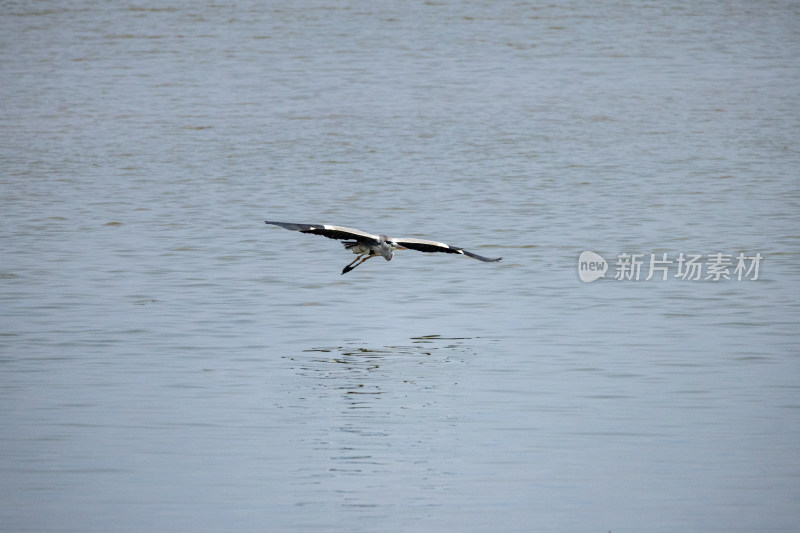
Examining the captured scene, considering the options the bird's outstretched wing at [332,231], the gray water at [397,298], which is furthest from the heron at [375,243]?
the gray water at [397,298]

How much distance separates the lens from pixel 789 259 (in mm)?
18734

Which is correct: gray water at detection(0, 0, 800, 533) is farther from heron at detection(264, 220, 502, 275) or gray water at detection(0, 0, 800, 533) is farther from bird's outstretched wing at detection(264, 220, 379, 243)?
bird's outstretched wing at detection(264, 220, 379, 243)

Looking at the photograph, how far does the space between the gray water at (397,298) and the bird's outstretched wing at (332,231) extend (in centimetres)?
106

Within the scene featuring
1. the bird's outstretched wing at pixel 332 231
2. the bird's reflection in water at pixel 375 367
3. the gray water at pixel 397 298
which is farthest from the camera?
the bird's outstretched wing at pixel 332 231

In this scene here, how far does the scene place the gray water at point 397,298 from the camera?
10.0 m

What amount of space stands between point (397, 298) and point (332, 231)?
3.04 m

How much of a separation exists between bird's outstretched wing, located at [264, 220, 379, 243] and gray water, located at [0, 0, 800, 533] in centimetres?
106

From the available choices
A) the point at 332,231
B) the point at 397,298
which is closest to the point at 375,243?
the point at 332,231

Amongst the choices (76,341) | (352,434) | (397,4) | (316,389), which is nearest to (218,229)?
(76,341)

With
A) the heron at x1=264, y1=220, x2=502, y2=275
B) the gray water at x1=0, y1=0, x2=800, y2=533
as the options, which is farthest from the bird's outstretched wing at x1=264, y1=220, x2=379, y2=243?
the gray water at x1=0, y1=0, x2=800, y2=533

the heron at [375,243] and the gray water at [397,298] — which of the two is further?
the heron at [375,243]

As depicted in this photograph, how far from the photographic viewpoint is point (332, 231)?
13.9m

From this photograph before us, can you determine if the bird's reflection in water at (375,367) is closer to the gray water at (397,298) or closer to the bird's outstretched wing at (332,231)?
the gray water at (397,298)

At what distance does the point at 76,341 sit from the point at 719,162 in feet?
57.1
